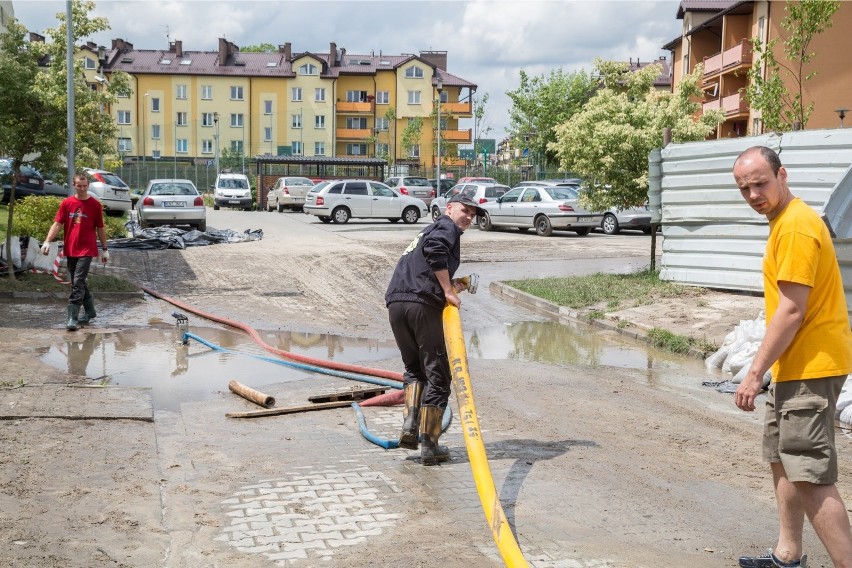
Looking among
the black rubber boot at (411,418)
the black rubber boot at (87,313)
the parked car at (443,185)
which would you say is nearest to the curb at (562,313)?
the black rubber boot at (411,418)

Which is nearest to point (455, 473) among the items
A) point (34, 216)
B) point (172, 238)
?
point (34, 216)

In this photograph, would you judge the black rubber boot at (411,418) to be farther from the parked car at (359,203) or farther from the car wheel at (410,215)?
the car wheel at (410,215)

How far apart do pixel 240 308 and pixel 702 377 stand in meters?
7.23

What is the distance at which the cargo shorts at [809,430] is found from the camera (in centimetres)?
406

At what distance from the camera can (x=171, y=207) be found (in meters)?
27.1

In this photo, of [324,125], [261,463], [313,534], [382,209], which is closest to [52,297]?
[261,463]

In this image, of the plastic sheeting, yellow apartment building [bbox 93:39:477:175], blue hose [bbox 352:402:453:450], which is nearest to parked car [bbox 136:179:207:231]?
the plastic sheeting

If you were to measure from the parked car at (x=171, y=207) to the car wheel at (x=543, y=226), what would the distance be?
9.96 meters

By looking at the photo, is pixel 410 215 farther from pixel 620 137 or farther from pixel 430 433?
pixel 430 433

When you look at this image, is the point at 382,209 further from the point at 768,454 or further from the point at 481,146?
the point at 481,146

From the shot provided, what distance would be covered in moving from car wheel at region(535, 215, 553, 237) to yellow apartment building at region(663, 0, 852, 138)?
800 centimetres

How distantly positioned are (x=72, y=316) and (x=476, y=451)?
774 cm

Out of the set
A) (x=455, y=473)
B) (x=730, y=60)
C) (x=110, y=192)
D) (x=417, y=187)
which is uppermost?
(x=730, y=60)

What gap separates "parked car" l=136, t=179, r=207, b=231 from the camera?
27047 millimetres
